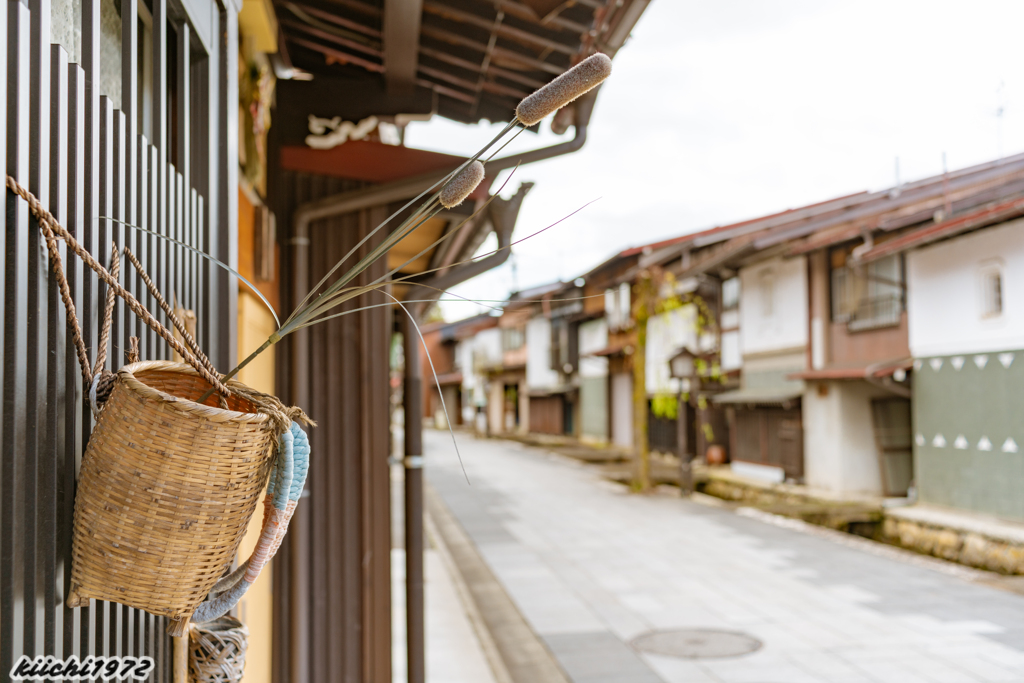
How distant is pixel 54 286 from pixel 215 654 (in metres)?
0.80

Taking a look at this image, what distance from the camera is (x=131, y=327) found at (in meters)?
1.62

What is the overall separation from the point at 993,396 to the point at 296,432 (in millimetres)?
12591

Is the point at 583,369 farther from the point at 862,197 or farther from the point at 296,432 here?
the point at 296,432

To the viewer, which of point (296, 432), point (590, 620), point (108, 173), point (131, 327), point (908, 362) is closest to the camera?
point (296, 432)

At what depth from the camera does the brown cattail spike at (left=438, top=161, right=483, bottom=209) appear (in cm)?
115

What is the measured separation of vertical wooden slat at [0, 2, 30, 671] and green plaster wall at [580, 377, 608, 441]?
1120 inches

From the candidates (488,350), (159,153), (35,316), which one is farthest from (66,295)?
(488,350)

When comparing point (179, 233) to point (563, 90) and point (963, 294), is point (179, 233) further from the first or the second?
point (963, 294)

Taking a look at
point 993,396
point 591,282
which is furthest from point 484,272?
point 591,282

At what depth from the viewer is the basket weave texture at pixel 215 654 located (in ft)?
5.20

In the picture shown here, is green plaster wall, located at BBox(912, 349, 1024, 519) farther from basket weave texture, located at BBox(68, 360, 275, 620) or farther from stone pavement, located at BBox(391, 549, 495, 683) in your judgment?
basket weave texture, located at BBox(68, 360, 275, 620)

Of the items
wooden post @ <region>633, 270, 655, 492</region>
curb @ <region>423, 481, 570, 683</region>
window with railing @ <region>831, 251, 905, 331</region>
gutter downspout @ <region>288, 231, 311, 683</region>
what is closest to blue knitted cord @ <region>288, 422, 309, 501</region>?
gutter downspout @ <region>288, 231, 311, 683</region>

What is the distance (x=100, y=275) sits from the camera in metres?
1.20

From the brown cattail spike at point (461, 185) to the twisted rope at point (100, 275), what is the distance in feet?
1.51
